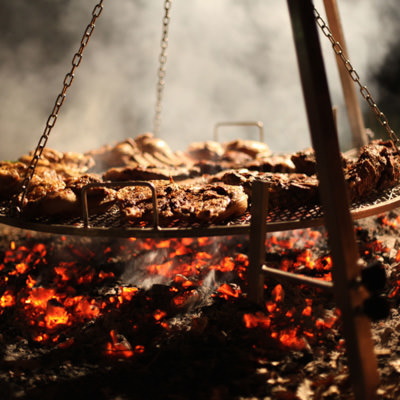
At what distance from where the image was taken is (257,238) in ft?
8.07

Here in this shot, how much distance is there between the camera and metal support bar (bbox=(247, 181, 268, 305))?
2.43 m

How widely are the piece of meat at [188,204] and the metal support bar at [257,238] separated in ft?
0.68

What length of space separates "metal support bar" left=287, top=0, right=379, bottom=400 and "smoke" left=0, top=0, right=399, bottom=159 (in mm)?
8031

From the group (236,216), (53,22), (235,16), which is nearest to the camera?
(236,216)

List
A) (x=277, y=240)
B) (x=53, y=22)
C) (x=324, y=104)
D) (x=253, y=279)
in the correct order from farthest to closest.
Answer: (x=53, y=22) → (x=277, y=240) → (x=253, y=279) → (x=324, y=104)

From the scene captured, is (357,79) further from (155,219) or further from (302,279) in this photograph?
(155,219)

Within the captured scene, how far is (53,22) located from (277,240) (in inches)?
299

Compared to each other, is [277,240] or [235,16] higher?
[235,16]

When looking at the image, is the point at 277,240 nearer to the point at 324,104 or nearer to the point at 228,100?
the point at 324,104

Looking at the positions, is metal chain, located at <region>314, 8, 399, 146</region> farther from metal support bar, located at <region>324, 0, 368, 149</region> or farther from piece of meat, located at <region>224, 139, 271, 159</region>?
piece of meat, located at <region>224, 139, 271, 159</region>

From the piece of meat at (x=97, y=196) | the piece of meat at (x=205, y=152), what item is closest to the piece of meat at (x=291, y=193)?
the piece of meat at (x=97, y=196)

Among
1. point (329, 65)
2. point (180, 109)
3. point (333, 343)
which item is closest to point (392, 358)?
point (333, 343)

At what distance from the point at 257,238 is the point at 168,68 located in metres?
9.12

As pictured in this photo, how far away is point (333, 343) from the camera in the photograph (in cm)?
288
